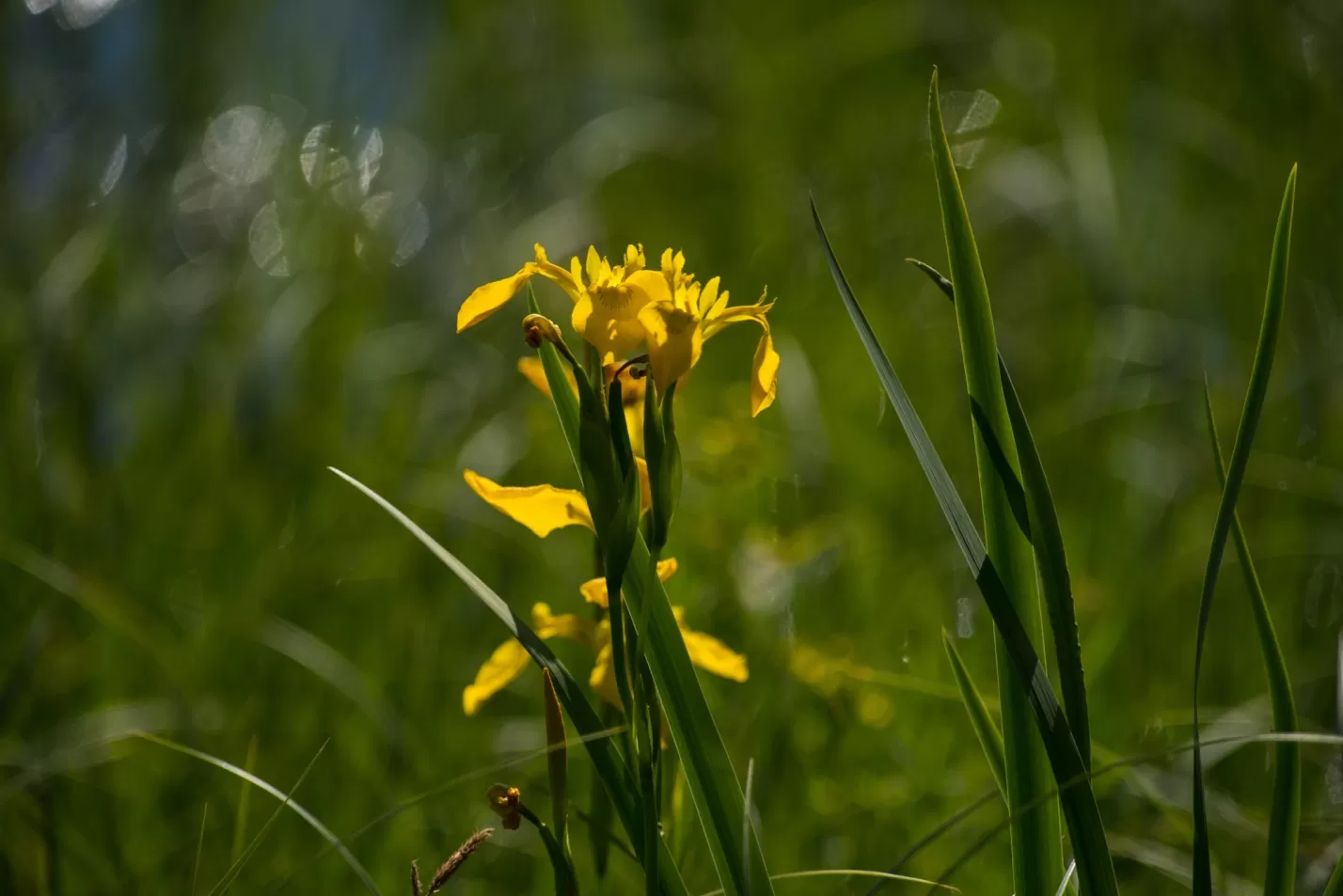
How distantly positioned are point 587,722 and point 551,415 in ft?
5.35

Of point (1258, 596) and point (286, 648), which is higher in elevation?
point (1258, 596)

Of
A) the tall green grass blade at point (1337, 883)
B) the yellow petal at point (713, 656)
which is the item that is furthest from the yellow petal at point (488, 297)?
the tall green grass blade at point (1337, 883)

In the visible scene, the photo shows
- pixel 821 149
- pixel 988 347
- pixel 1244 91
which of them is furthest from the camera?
pixel 821 149

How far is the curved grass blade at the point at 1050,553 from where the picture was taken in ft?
2.46

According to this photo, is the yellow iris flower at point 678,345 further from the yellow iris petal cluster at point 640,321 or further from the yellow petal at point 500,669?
the yellow petal at point 500,669

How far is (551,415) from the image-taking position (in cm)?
236

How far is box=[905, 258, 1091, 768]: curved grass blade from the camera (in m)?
0.75

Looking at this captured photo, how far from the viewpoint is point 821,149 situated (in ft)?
12.0

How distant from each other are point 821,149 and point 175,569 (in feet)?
8.21

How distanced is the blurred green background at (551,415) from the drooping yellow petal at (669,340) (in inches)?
13.0

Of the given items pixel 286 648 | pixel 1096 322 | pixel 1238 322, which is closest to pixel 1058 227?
pixel 1096 322

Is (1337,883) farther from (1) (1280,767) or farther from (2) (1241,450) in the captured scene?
(2) (1241,450)

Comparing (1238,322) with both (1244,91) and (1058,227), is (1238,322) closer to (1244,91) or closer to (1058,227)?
(1058,227)

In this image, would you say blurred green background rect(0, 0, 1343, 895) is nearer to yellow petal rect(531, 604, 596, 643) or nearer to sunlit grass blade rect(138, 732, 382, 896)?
sunlit grass blade rect(138, 732, 382, 896)
